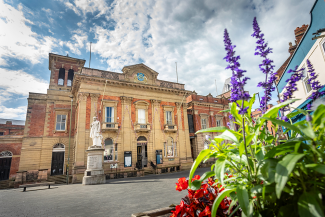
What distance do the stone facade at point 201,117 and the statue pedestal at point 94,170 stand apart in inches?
587

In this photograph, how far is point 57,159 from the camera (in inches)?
808

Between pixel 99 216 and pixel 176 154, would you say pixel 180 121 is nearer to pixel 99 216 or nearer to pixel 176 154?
pixel 176 154

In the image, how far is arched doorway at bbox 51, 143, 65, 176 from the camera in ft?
66.0

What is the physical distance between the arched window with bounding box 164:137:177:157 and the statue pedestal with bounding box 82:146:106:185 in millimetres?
9403

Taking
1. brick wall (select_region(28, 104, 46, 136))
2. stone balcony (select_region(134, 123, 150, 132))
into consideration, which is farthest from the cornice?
stone balcony (select_region(134, 123, 150, 132))

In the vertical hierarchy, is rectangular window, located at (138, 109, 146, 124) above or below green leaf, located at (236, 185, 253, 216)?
above

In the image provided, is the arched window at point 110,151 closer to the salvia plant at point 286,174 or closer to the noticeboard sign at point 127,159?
the noticeboard sign at point 127,159

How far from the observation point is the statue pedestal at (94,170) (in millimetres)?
12875

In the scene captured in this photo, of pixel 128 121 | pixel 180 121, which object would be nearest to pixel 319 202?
pixel 128 121

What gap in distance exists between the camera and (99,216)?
196 inches

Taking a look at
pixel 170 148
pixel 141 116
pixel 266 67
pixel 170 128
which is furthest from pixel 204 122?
pixel 266 67

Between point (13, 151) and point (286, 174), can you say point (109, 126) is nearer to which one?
point (13, 151)

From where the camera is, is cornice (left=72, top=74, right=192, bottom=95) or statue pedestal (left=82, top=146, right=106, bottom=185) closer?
statue pedestal (left=82, top=146, right=106, bottom=185)

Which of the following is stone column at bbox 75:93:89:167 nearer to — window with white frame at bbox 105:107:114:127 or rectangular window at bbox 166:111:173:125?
window with white frame at bbox 105:107:114:127
